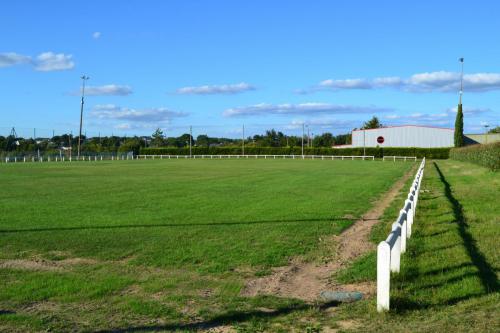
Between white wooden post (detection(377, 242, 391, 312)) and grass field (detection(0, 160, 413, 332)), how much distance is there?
0.96 m

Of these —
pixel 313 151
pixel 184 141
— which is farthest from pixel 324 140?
pixel 313 151

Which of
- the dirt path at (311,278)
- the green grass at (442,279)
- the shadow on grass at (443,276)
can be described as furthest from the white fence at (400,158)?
the shadow on grass at (443,276)

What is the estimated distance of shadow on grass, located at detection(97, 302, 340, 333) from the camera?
6.05m

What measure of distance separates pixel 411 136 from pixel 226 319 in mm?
99619

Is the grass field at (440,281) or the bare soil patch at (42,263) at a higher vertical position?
the grass field at (440,281)

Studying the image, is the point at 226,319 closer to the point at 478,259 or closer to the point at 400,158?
the point at 478,259

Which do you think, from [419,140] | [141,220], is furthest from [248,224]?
[419,140]

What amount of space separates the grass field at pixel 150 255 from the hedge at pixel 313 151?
6947 centimetres

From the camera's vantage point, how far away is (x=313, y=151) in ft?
322

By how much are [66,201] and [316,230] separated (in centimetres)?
1033

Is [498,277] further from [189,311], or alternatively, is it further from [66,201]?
[66,201]

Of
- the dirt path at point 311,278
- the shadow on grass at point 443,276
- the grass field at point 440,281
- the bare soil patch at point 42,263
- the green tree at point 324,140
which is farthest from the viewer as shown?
the green tree at point 324,140

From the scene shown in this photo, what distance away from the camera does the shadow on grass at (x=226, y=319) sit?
19.9 ft

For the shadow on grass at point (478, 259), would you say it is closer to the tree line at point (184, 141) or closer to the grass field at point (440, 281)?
the grass field at point (440, 281)
